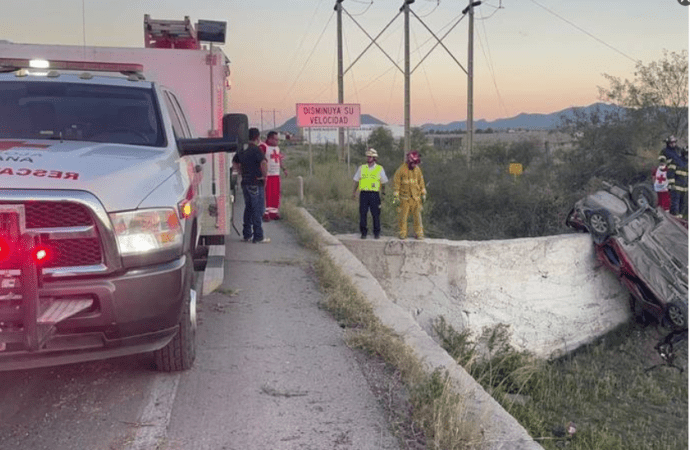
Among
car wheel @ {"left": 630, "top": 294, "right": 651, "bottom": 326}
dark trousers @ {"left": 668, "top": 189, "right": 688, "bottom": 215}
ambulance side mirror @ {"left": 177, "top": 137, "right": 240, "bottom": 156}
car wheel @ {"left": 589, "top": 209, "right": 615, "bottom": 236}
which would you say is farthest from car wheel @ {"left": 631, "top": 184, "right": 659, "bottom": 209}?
ambulance side mirror @ {"left": 177, "top": 137, "right": 240, "bottom": 156}

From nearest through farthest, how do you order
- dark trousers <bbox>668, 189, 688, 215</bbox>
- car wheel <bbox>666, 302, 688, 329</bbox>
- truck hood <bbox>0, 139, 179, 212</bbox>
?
truck hood <bbox>0, 139, 179, 212</bbox> < car wheel <bbox>666, 302, 688, 329</bbox> < dark trousers <bbox>668, 189, 688, 215</bbox>

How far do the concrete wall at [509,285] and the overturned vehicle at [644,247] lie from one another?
2.00 feet

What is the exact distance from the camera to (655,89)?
23422 mm

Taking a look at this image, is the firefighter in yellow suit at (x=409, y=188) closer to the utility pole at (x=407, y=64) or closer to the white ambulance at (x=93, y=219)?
the white ambulance at (x=93, y=219)

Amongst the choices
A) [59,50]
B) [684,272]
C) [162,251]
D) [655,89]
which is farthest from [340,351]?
[655,89]

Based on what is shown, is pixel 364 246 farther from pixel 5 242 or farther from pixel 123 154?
pixel 5 242

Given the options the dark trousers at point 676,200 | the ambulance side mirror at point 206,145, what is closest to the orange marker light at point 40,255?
the ambulance side mirror at point 206,145

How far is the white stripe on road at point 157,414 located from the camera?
159 inches

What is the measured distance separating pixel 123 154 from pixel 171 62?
4.08 metres

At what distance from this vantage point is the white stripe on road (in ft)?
13.2

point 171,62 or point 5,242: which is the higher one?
point 171,62

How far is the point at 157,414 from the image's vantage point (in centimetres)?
443

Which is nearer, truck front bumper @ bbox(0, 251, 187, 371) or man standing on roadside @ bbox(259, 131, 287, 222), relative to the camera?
truck front bumper @ bbox(0, 251, 187, 371)

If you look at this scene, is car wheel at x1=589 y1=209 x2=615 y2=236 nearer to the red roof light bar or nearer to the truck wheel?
the red roof light bar
